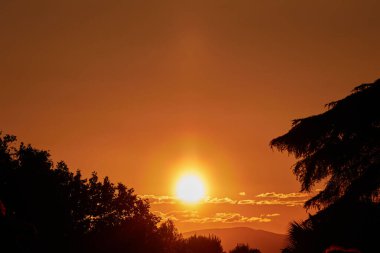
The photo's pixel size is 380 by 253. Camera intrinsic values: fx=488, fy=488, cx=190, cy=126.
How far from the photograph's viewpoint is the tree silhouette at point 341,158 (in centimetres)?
927

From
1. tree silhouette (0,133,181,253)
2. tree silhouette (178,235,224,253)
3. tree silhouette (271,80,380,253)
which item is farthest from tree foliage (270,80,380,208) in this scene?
→ tree silhouette (178,235,224,253)

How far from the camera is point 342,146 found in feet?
33.6

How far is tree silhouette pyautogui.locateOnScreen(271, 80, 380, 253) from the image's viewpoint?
9.27 meters

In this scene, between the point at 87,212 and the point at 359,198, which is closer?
the point at 359,198

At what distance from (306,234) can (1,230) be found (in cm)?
892

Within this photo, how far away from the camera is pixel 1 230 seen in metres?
4.79

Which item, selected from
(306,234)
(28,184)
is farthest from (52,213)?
(306,234)

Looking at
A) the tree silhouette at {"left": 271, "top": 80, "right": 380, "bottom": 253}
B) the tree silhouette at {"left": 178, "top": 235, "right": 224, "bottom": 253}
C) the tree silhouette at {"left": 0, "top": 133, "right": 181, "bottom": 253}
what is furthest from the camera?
Result: the tree silhouette at {"left": 178, "top": 235, "right": 224, "bottom": 253}

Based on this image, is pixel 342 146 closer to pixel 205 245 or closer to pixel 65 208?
pixel 65 208

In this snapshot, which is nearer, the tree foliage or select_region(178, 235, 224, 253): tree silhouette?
the tree foliage

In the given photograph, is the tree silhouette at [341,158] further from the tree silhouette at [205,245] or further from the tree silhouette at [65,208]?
the tree silhouette at [205,245]

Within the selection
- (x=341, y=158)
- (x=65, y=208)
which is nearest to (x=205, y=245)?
(x=65, y=208)

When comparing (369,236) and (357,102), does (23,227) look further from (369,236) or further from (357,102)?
(357,102)

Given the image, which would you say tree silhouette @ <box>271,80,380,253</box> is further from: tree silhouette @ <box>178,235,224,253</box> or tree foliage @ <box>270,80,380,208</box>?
tree silhouette @ <box>178,235,224,253</box>
